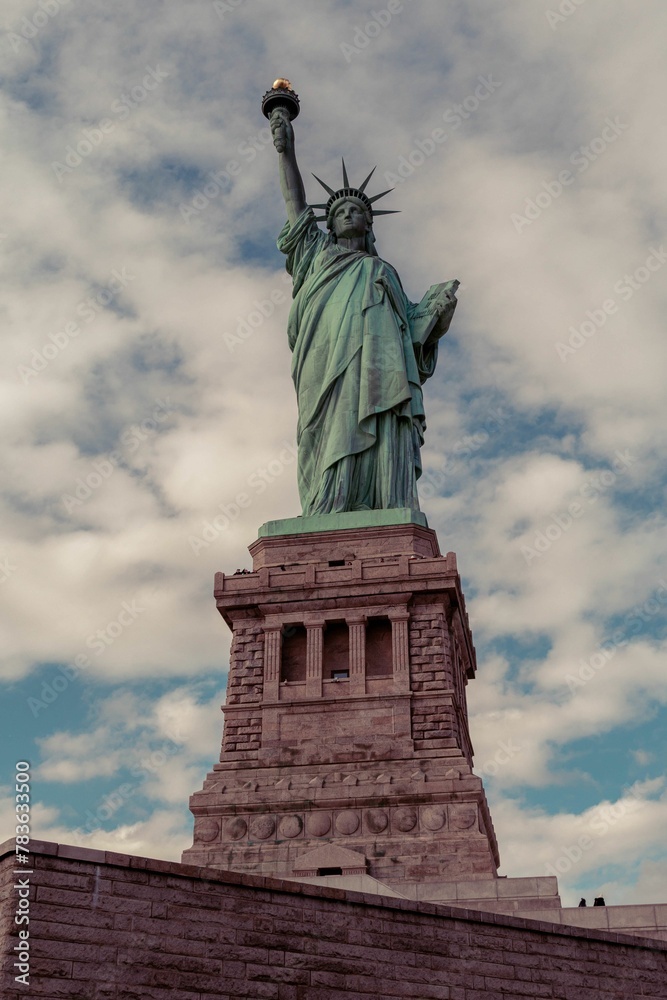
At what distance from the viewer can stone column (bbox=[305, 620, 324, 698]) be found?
24.8 m

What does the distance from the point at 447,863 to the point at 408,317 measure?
51.9ft

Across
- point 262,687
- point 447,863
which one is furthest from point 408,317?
point 447,863

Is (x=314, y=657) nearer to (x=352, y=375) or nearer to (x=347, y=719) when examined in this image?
(x=347, y=719)

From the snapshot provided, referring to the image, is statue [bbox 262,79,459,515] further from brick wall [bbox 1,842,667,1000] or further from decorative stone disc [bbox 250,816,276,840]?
brick wall [bbox 1,842,667,1000]

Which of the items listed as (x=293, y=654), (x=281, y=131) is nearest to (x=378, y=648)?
(x=293, y=654)

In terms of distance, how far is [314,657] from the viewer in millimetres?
25203

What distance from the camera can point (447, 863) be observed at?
2158cm

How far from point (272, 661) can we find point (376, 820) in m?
4.45

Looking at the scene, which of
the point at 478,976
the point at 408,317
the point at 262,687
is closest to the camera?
the point at 478,976

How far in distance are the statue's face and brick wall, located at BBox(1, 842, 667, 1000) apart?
22.7 meters

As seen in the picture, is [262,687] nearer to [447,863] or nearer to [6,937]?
[447,863]

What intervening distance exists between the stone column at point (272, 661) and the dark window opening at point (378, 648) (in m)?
1.92

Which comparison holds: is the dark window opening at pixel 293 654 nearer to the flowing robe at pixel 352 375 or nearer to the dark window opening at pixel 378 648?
the dark window opening at pixel 378 648

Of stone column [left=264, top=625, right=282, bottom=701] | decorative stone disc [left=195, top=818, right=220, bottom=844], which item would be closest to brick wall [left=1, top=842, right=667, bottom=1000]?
decorative stone disc [left=195, top=818, right=220, bottom=844]
